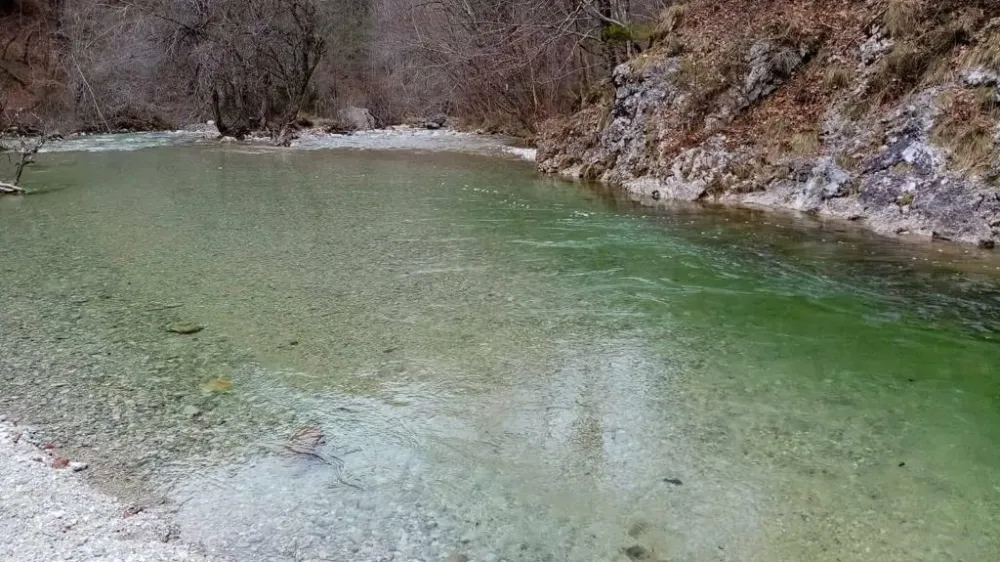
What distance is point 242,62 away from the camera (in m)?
22.6

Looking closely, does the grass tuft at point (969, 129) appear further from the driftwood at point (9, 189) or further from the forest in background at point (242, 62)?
the driftwood at point (9, 189)

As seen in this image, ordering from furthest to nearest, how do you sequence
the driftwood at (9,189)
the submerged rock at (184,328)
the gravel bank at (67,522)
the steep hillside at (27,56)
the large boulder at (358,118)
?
the large boulder at (358,118), the steep hillside at (27,56), the driftwood at (9,189), the submerged rock at (184,328), the gravel bank at (67,522)

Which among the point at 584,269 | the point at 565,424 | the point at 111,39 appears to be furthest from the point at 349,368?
the point at 111,39

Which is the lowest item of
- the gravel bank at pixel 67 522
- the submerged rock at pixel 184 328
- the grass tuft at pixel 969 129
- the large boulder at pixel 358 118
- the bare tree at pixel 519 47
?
the submerged rock at pixel 184 328

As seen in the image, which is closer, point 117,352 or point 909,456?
point 909,456

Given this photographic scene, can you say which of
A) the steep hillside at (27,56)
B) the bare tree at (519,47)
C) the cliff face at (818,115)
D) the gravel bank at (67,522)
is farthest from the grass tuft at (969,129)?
the steep hillside at (27,56)

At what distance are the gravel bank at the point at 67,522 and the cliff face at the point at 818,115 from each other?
7225mm

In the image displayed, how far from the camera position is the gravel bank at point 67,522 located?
104 inches

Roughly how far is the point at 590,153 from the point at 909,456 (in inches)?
414

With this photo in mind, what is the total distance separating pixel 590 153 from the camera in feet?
44.0

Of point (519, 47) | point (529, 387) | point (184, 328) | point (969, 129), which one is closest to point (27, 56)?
point (519, 47)

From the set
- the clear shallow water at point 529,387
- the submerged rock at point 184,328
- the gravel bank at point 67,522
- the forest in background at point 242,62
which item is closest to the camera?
the gravel bank at point 67,522

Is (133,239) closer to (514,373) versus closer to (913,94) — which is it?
(514,373)

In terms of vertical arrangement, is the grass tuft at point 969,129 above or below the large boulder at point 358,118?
above
